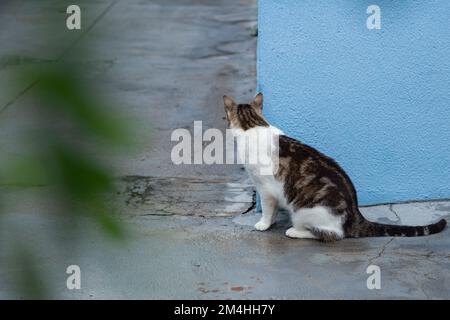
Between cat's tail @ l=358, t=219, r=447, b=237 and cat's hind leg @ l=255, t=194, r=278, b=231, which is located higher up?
cat's hind leg @ l=255, t=194, r=278, b=231

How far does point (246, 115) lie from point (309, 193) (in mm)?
639

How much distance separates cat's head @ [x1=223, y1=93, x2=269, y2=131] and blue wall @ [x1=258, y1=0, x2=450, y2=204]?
0.59ft

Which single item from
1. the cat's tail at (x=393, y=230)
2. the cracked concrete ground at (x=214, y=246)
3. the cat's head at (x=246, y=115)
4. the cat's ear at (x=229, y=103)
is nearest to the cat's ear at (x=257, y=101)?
the cat's head at (x=246, y=115)

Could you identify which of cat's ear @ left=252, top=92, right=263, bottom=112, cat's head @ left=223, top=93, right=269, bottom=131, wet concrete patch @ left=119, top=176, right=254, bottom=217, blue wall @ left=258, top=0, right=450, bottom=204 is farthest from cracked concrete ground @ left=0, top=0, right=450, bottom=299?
cat's ear @ left=252, top=92, right=263, bottom=112

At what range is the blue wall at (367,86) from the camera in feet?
16.1

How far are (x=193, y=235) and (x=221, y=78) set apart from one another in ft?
10.8

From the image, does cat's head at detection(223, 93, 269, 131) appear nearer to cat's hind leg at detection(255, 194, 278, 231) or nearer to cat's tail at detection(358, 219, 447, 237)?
cat's hind leg at detection(255, 194, 278, 231)

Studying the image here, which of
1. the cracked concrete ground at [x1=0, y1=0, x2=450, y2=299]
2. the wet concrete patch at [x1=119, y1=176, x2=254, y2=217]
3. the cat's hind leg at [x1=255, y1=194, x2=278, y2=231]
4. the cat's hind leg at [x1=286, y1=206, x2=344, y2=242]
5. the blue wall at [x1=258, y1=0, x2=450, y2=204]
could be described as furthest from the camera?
the wet concrete patch at [x1=119, y1=176, x2=254, y2=217]

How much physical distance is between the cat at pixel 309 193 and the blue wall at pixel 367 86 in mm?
330

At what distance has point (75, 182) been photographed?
0.90 metres

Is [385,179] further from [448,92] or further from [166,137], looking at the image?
[166,137]

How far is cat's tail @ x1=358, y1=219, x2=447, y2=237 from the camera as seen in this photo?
4664 millimetres

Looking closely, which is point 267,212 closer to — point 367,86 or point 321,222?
point 321,222
